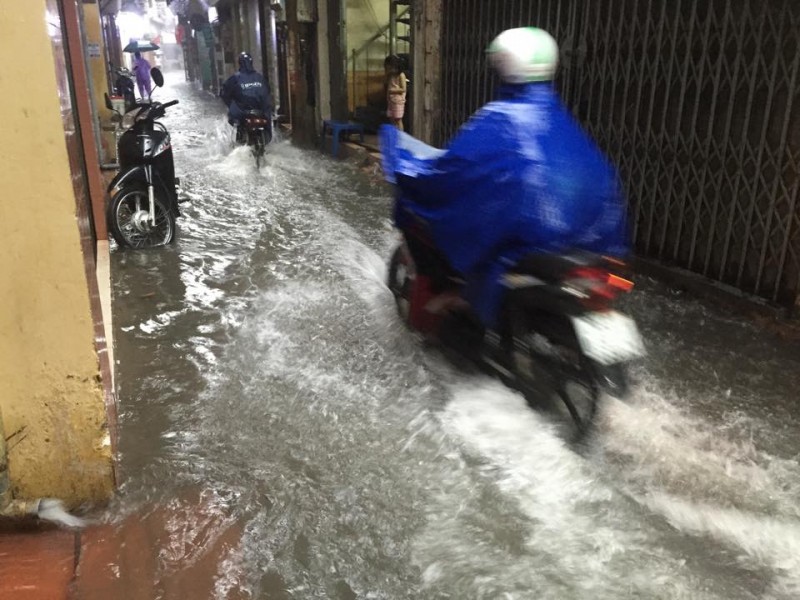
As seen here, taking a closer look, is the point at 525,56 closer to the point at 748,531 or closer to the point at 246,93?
the point at 748,531

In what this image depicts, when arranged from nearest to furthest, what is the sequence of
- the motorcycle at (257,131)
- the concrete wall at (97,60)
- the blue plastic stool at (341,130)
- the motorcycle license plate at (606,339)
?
the motorcycle license plate at (606,339) < the concrete wall at (97,60) < the motorcycle at (257,131) < the blue plastic stool at (341,130)

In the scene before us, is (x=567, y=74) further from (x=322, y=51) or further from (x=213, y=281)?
(x=322, y=51)

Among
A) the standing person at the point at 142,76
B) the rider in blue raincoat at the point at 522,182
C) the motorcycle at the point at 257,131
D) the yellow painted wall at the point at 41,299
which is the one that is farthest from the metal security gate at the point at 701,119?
the standing person at the point at 142,76

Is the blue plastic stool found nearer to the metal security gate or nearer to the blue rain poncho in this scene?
the metal security gate

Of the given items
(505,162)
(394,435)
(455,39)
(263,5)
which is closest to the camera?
(505,162)

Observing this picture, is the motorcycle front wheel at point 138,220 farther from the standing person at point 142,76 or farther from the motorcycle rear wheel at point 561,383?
the standing person at point 142,76

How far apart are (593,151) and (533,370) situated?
1.15 metres

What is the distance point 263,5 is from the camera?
21.7 m

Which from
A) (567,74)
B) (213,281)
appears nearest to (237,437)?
(213,281)

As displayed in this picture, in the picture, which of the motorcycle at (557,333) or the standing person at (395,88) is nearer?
the motorcycle at (557,333)

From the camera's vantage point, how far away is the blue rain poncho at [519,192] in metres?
3.35

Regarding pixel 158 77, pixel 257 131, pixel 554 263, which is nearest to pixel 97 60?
pixel 257 131

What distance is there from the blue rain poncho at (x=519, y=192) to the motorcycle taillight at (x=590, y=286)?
16 cm

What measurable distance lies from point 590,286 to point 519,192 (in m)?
0.55
